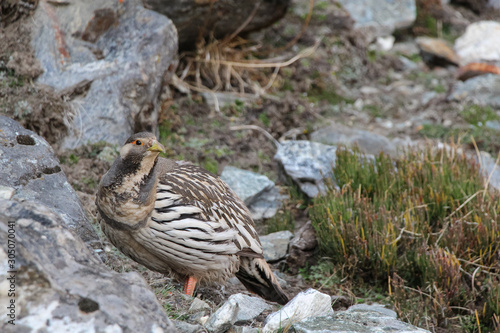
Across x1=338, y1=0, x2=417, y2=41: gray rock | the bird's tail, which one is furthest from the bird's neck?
x1=338, y1=0, x2=417, y2=41: gray rock

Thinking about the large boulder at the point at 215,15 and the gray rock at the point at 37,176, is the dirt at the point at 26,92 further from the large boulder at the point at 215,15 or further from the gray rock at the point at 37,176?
the large boulder at the point at 215,15

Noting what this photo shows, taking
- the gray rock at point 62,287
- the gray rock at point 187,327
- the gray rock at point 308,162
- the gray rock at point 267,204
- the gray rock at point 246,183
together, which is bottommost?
the gray rock at point 267,204

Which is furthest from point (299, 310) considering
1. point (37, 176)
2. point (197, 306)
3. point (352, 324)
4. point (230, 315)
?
point (37, 176)

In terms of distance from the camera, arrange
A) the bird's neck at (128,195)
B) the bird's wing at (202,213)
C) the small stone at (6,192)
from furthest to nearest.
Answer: the bird's wing at (202,213), the bird's neck at (128,195), the small stone at (6,192)

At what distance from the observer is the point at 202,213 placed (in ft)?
14.3

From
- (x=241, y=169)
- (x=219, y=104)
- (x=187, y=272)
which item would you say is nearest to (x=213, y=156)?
(x=241, y=169)

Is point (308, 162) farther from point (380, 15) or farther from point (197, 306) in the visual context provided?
point (380, 15)

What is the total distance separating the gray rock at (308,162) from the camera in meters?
6.76

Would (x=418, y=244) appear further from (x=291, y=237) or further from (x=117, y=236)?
(x=117, y=236)

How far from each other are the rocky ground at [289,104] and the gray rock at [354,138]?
0.8 inches

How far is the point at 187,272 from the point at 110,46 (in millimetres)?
3270

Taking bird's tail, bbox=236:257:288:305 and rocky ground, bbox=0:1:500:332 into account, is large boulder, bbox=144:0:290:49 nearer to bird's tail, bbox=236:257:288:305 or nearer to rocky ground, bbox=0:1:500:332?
rocky ground, bbox=0:1:500:332

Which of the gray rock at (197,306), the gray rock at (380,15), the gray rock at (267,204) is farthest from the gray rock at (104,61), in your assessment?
the gray rock at (380,15)

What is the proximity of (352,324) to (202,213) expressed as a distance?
4.66 feet
